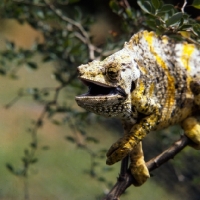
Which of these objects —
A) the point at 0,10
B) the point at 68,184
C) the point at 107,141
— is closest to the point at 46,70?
the point at 107,141

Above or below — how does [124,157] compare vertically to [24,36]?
above

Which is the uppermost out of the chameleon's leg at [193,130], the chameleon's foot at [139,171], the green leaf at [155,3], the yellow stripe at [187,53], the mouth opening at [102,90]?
the green leaf at [155,3]

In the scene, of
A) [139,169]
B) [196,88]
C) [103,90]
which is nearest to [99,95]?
[103,90]

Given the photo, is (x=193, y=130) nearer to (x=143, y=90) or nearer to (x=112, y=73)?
(x=143, y=90)

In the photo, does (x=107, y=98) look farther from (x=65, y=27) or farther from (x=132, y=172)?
(x=65, y=27)

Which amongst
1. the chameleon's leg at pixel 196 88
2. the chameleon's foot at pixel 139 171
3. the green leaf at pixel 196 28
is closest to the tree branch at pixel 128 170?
the chameleon's foot at pixel 139 171

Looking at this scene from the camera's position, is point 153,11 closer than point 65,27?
Yes

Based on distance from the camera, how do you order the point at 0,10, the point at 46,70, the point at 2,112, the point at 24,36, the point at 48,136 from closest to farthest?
the point at 0,10, the point at 48,136, the point at 2,112, the point at 46,70, the point at 24,36

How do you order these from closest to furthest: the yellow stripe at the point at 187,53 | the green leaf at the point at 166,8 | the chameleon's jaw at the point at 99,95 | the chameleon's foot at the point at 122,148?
the chameleon's jaw at the point at 99,95
the chameleon's foot at the point at 122,148
the green leaf at the point at 166,8
the yellow stripe at the point at 187,53

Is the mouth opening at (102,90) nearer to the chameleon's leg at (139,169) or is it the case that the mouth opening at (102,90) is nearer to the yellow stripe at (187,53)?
the chameleon's leg at (139,169)
